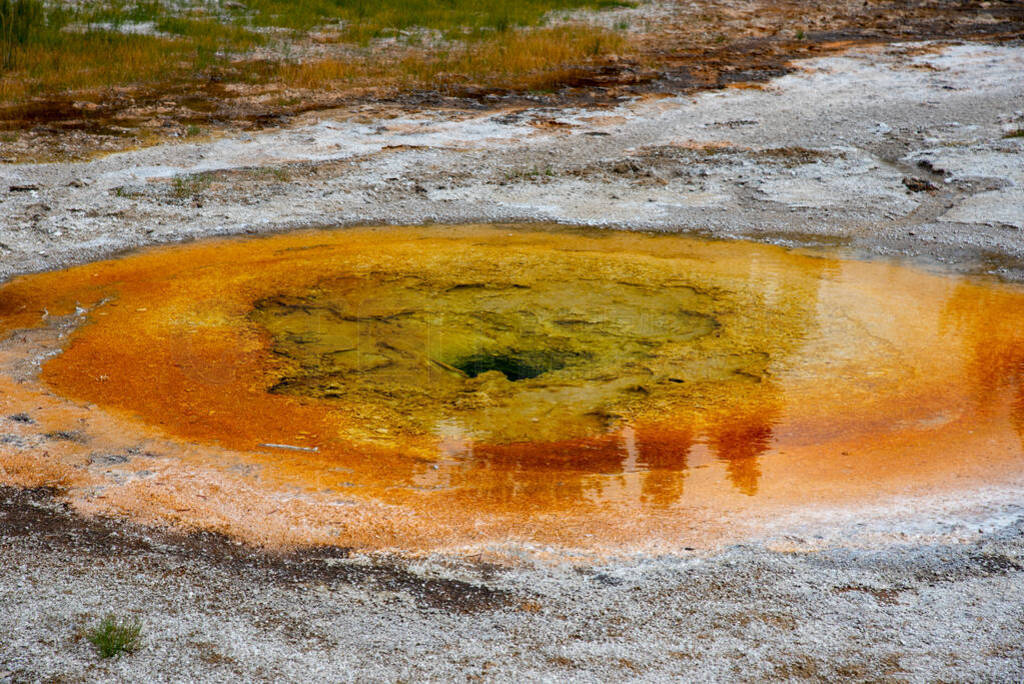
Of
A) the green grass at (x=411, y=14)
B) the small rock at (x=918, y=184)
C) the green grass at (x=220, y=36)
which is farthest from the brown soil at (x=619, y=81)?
the small rock at (x=918, y=184)

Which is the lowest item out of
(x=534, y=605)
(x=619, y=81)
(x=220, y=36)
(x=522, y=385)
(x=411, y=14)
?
(x=534, y=605)

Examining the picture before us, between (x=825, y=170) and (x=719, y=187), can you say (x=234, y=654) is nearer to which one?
(x=719, y=187)

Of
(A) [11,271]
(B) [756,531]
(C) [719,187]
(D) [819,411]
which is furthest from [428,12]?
(B) [756,531]

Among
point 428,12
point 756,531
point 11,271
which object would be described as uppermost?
point 428,12

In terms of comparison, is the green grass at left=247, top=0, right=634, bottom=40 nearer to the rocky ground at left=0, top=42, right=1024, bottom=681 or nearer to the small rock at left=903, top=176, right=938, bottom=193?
the small rock at left=903, top=176, right=938, bottom=193

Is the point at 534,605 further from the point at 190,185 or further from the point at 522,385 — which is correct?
the point at 190,185

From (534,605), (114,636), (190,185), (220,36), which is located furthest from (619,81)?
(114,636)
